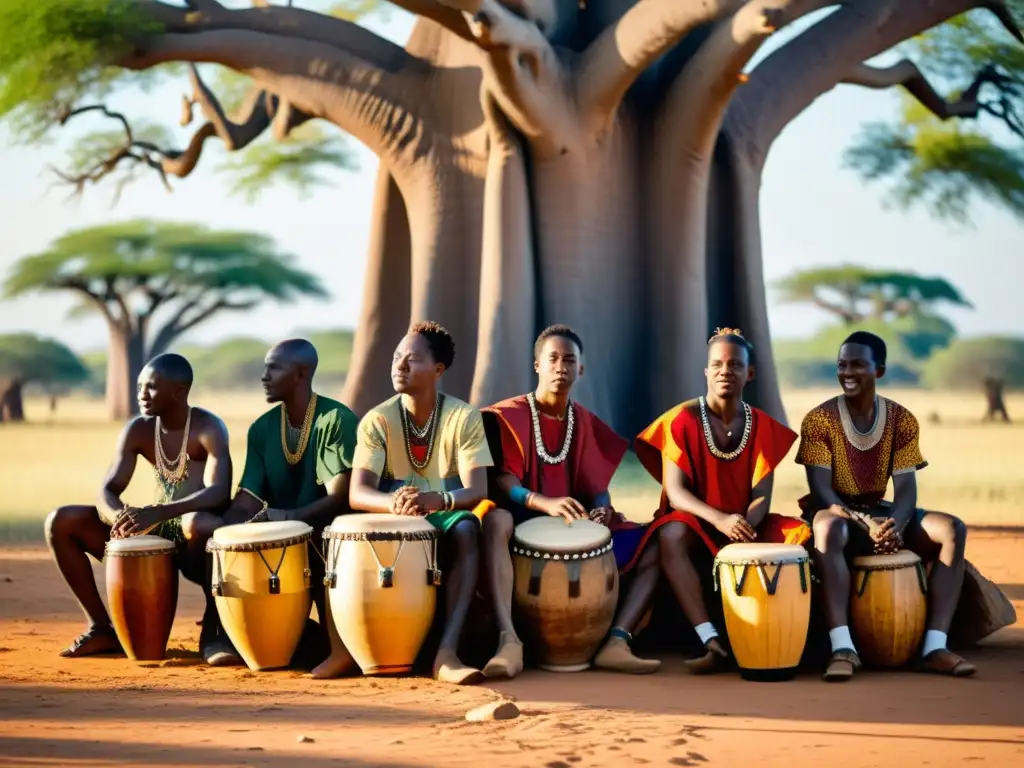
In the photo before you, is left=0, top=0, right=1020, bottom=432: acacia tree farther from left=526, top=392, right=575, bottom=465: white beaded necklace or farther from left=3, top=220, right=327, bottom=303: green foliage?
left=3, top=220, right=327, bottom=303: green foliage

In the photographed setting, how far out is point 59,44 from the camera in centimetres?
1514

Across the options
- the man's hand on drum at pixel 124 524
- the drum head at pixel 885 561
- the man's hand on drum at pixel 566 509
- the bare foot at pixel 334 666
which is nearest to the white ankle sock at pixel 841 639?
the drum head at pixel 885 561

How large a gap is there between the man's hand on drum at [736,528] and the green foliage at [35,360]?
38.6m

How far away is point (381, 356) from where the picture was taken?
16203mm

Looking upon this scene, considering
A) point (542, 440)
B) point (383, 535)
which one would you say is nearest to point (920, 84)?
point (542, 440)

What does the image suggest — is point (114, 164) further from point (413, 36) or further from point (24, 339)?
point (24, 339)

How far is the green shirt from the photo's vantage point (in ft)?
23.3

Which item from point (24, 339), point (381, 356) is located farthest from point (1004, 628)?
point (24, 339)

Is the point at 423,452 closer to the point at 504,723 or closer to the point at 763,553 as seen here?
the point at 763,553

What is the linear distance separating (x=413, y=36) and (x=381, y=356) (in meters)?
3.39

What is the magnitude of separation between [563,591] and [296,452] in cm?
150

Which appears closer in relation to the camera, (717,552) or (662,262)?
(717,552)

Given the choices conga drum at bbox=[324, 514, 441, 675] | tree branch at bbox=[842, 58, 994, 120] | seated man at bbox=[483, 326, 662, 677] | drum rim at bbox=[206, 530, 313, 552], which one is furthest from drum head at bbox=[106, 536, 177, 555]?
tree branch at bbox=[842, 58, 994, 120]

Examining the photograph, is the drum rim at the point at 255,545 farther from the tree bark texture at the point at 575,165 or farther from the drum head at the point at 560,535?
the tree bark texture at the point at 575,165
